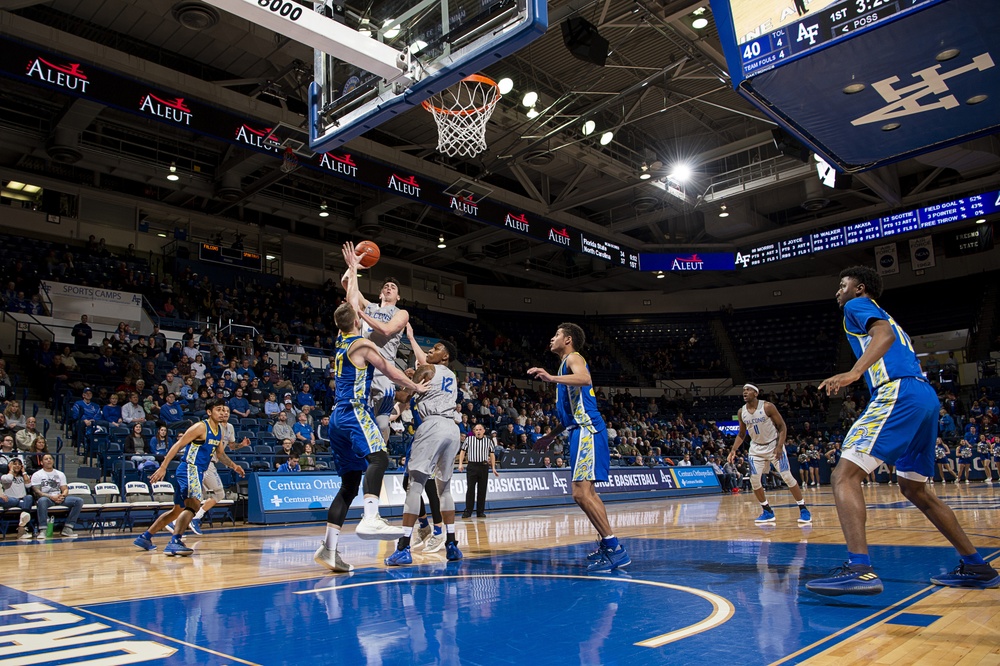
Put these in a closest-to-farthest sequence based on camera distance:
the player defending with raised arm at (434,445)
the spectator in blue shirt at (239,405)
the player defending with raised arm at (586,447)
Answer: the player defending with raised arm at (586,447) < the player defending with raised arm at (434,445) < the spectator in blue shirt at (239,405)

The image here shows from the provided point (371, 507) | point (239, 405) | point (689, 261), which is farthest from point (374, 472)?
point (689, 261)

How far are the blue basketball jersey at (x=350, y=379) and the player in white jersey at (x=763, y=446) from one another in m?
5.80

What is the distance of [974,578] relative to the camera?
4.38 meters

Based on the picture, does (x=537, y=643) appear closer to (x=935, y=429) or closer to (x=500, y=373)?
(x=935, y=429)

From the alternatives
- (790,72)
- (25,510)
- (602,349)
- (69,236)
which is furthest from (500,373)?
(790,72)

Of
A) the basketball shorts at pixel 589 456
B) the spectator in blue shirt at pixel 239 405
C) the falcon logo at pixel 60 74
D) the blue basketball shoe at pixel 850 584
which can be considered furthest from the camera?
the spectator in blue shirt at pixel 239 405

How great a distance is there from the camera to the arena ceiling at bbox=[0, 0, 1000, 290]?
52.0 feet

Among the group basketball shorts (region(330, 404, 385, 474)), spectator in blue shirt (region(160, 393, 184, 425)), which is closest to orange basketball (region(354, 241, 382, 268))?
basketball shorts (region(330, 404, 385, 474))

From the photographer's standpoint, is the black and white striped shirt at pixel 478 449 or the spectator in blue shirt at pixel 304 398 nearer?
the black and white striped shirt at pixel 478 449

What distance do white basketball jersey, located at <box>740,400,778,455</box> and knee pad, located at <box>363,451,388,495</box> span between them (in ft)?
20.2

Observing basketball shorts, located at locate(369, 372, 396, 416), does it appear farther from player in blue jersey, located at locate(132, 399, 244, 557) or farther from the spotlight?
the spotlight

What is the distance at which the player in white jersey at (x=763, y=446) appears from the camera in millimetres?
9781

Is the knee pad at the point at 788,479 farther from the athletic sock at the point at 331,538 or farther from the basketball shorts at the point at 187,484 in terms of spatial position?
the basketball shorts at the point at 187,484

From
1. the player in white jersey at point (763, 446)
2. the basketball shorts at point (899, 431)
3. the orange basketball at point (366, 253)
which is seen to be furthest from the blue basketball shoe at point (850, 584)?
the player in white jersey at point (763, 446)
